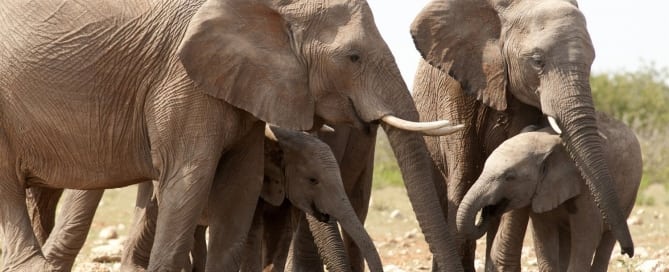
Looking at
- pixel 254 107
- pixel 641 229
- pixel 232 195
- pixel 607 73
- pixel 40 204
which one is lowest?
pixel 607 73

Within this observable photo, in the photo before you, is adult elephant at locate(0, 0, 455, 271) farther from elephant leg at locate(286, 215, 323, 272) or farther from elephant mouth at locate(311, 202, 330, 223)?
elephant leg at locate(286, 215, 323, 272)

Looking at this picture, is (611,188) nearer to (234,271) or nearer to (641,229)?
(234,271)

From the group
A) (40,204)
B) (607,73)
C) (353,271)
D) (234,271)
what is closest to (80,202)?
(40,204)

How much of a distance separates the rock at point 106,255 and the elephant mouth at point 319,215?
3.22m

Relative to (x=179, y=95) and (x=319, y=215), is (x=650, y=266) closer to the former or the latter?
(x=319, y=215)

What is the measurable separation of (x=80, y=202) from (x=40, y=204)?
549 mm

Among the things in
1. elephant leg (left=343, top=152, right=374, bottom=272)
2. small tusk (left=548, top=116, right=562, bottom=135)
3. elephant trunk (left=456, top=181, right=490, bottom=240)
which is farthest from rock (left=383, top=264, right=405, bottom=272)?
small tusk (left=548, top=116, right=562, bottom=135)

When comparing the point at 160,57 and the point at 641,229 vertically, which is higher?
the point at 160,57

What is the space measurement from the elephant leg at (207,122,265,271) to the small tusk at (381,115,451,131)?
0.78 metres

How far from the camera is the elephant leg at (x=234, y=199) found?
7773 mm

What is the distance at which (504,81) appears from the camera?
8.80m

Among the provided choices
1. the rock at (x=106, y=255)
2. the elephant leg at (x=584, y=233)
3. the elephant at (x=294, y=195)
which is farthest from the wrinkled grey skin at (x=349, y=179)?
the rock at (x=106, y=255)

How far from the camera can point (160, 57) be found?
7.53m

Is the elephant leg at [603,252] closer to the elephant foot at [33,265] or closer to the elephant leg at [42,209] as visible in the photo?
the elephant leg at [42,209]
